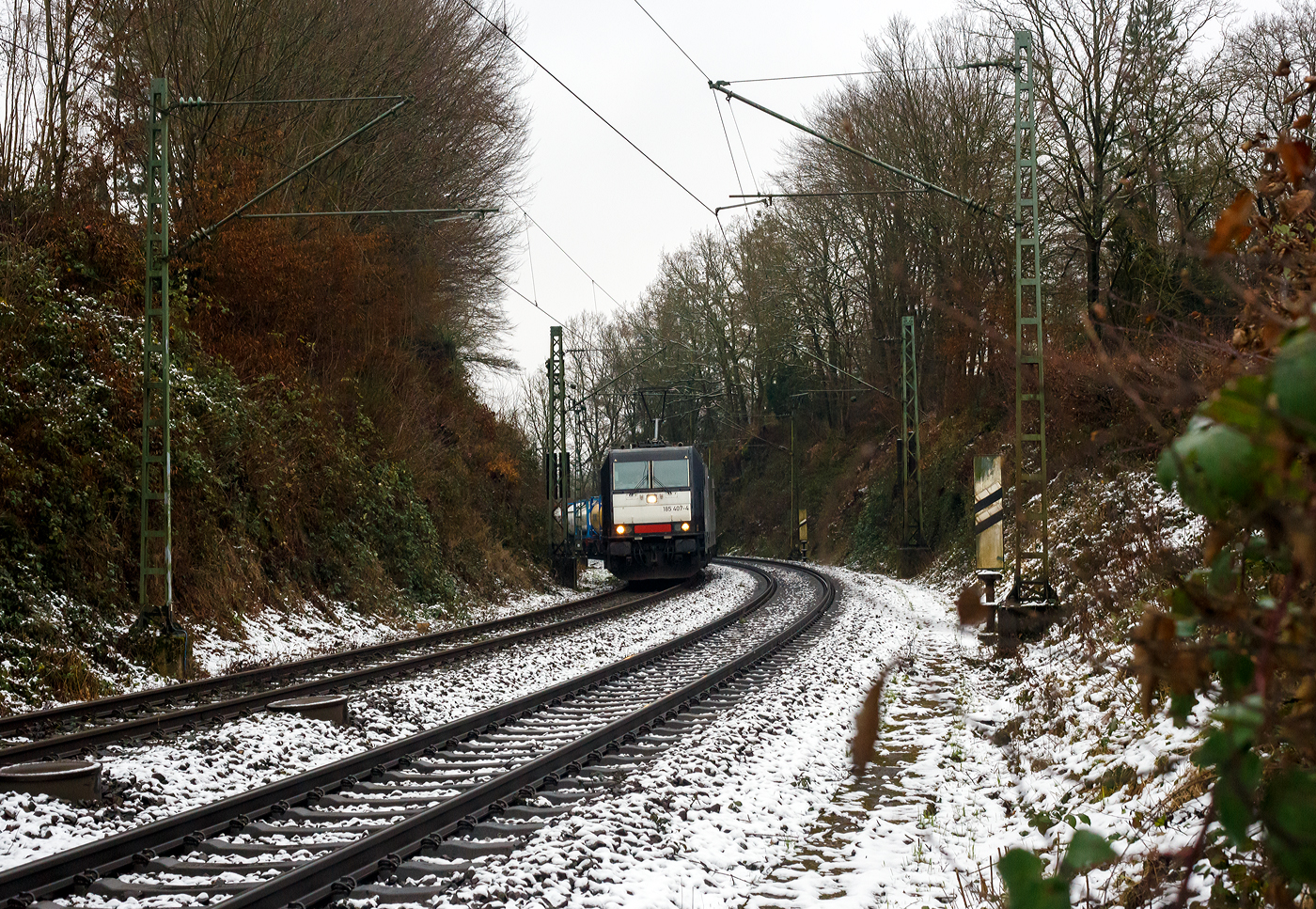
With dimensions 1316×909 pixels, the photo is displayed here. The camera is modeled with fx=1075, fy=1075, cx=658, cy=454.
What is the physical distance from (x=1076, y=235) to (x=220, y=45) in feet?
65.9

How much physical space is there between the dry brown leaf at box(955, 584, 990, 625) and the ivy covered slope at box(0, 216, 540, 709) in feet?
36.7

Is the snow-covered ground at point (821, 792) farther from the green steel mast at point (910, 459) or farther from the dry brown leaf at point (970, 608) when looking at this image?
the green steel mast at point (910, 459)

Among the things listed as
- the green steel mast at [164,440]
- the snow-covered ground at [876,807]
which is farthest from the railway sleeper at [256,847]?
the green steel mast at [164,440]

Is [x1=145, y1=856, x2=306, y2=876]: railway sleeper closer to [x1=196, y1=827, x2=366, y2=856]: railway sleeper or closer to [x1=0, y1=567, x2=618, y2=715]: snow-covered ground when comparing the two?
[x1=196, y1=827, x2=366, y2=856]: railway sleeper

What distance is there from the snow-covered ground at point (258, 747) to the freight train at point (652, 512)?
11.5 m

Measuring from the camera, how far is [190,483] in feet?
50.8

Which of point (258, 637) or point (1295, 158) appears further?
point (258, 637)

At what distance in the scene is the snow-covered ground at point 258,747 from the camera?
20.3 feet

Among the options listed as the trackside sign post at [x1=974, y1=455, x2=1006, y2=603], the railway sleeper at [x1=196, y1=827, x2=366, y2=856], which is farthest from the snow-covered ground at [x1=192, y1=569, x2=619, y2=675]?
the trackside sign post at [x1=974, y1=455, x2=1006, y2=603]

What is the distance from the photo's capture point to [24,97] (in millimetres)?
16422

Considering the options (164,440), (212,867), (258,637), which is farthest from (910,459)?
(212,867)

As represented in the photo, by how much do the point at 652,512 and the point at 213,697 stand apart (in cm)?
1662

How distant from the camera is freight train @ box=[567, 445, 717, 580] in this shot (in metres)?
26.8

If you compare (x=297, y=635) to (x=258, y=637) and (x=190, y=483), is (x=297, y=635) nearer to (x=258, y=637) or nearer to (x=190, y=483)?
(x=258, y=637)
